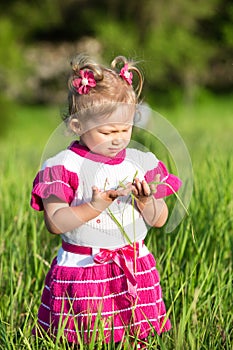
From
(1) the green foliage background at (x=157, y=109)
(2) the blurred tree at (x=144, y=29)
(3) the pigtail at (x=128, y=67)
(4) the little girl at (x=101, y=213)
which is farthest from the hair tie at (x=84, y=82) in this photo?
(2) the blurred tree at (x=144, y=29)

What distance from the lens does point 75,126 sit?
6.11 ft

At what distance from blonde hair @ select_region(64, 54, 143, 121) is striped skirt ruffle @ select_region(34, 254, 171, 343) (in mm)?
406

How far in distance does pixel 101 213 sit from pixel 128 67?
15.2 inches

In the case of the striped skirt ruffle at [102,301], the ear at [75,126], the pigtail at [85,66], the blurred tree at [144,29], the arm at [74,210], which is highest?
the blurred tree at [144,29]

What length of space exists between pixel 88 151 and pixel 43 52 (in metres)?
20.5

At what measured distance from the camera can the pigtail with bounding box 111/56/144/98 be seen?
1943 mm

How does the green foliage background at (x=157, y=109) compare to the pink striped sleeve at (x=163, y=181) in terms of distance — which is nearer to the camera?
the pink striped sleeve at (x=163, y=181)

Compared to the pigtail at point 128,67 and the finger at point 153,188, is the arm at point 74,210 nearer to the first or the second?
the finger at point 153,188

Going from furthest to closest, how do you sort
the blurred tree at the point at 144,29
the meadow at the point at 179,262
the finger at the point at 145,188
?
the blurred tree at the point at 144,29, the meadow at the point at 179,262, the finger at the point at 145,188

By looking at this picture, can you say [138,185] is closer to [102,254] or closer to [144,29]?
[102,254]

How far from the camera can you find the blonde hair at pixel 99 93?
1.84 m

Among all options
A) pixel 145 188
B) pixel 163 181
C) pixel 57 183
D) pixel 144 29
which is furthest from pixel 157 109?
pixel 145 188

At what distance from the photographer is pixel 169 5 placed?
2028 centimetres

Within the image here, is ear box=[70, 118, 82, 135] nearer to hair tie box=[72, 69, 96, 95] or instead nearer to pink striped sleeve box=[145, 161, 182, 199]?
hair tie box=[72, 69, 96, 95]
